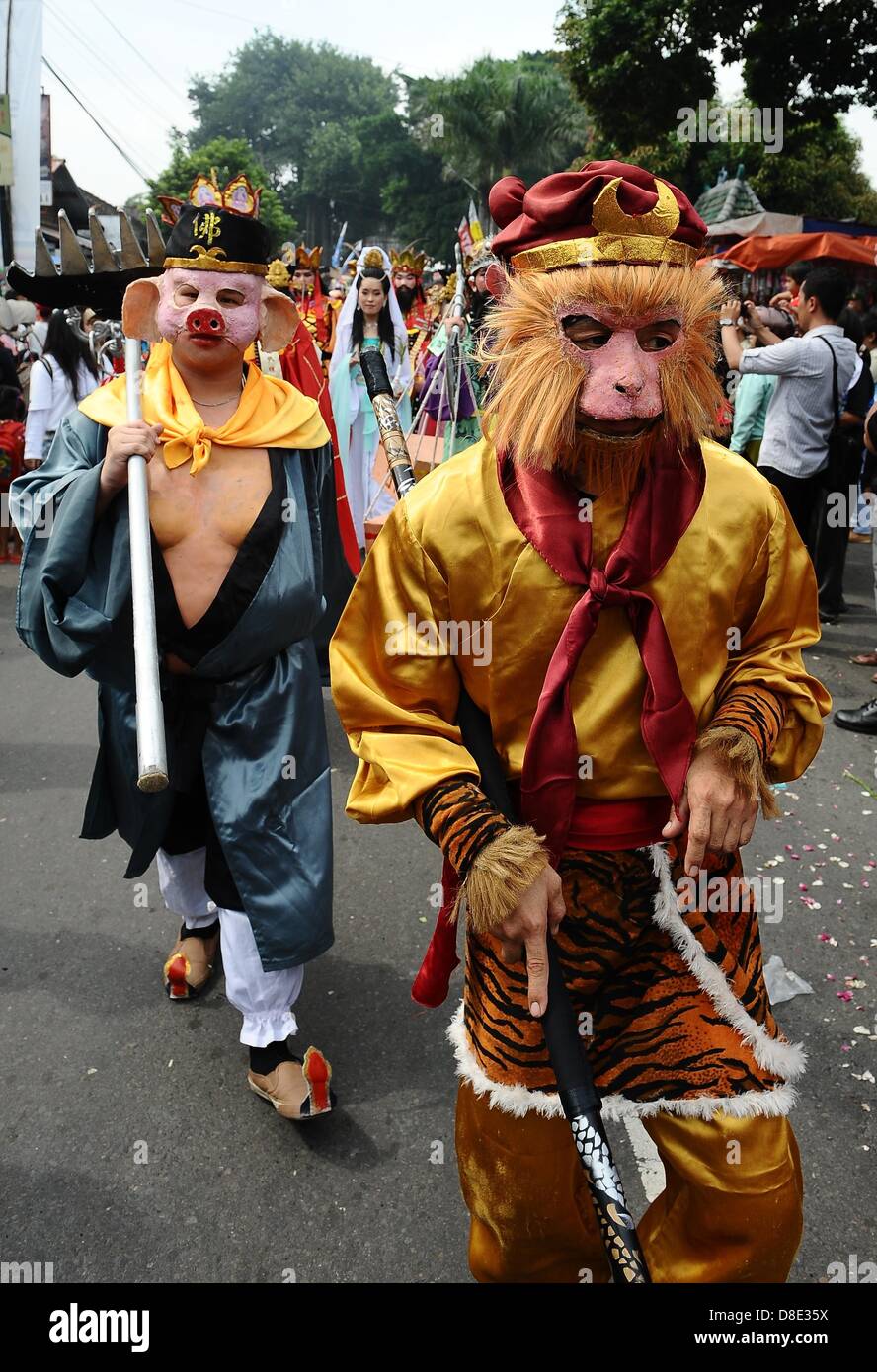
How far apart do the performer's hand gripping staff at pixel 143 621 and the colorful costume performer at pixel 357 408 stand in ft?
16.0

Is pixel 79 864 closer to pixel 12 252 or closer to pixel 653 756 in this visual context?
pixel 653 756

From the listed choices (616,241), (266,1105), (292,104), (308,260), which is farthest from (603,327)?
(292,104)

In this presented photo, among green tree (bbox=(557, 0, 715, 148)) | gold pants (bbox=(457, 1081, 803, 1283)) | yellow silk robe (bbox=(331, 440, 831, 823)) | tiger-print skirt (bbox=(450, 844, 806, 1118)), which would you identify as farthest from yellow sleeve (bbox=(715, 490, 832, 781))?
green tree (bbox=(557, 0, 715, 148))

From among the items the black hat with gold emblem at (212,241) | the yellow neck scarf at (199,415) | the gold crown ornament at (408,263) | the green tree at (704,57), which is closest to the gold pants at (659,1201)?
the yellow neck scarf at (199,415)

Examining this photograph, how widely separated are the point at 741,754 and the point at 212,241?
67.6 inches

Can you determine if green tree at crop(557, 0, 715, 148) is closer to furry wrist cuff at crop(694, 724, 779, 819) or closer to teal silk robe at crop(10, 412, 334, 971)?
teal silk robe at crop(10, 412, 334, 971)

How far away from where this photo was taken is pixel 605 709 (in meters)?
1.48

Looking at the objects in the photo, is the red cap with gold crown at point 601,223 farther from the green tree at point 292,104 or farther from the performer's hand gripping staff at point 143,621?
the green tree at point 292,104

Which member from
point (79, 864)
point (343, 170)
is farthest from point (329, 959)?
point (343, 170)

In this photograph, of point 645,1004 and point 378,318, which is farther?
point 378,318

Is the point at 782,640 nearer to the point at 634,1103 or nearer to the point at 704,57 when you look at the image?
the point at 634,1103

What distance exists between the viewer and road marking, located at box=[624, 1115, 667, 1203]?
2.24 metres
